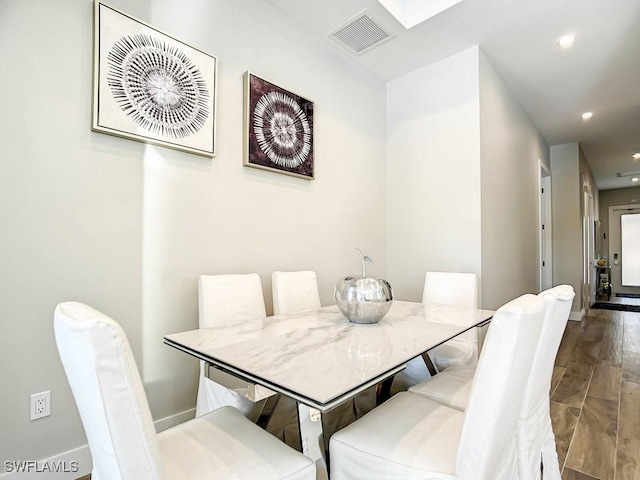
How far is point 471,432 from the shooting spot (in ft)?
2.90

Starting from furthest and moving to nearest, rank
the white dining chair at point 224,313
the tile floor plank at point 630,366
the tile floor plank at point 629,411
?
the tile floor plank at point 630,366
the tile floor plank at point 629,411
the white dining chair at point 224,313

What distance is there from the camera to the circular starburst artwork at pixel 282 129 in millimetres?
2303

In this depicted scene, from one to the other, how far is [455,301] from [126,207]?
6.84 ft

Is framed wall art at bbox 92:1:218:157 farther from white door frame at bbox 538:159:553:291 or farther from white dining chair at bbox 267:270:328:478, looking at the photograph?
white door frame at bbox 538:159:553:291

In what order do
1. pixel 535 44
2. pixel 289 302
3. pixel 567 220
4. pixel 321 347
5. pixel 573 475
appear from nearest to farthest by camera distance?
pixel 321 347, pixel 573 475, pixel 289 302, pixel 535 44, pixel 567 220

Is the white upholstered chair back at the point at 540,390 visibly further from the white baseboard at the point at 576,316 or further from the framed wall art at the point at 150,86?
the white baseboard at the point at 576,316

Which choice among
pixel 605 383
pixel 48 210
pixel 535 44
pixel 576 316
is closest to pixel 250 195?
pixel 48 210

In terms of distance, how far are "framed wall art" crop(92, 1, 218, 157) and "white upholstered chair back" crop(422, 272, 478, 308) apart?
1.74m

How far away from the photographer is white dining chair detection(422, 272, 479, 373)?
2.01 m

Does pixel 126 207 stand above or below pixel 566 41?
below

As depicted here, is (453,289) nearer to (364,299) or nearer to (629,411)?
(364,299)

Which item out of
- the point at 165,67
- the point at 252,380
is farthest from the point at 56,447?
the point at 165,67

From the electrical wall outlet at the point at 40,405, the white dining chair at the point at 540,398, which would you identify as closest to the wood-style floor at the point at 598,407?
the white dining chair at the point at 540,398

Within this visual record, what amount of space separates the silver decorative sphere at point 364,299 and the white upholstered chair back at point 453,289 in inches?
35.7
